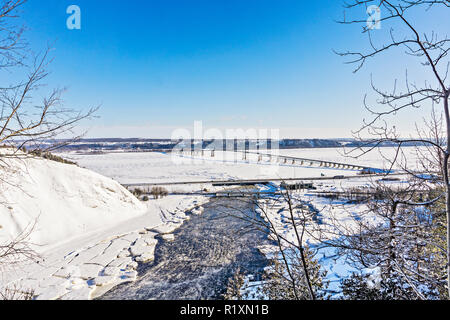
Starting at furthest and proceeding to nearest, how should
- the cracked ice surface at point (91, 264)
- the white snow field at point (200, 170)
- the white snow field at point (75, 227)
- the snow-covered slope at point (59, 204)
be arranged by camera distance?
the white snow field at point (200, 170)
the snow-covered slope at point (59, 204)
the white snow field at point (75, 227)
the cracked ice surface at point (91, 264)

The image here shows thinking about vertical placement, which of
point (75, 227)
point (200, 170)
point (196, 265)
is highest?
point (200, 170)

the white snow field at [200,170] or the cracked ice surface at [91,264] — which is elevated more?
the white snow field at [200,170]

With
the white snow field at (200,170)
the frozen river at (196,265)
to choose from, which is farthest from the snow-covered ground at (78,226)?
the white snow field at (200,170)

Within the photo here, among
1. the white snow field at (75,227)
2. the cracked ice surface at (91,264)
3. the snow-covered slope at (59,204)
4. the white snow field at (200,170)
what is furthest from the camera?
the white snow field at (200,170)

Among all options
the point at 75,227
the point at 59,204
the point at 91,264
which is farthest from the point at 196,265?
the point at 59,204

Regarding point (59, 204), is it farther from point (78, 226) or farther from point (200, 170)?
point (200, 170)

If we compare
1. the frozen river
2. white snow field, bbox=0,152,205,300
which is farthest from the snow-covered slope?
the frozen river

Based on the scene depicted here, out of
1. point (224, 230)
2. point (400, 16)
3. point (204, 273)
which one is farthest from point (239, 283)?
point (400, 16)

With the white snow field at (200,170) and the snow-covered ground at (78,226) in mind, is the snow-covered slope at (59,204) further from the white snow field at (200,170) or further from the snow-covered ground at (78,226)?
the white snow field at (200,170)

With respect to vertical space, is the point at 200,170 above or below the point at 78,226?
above
